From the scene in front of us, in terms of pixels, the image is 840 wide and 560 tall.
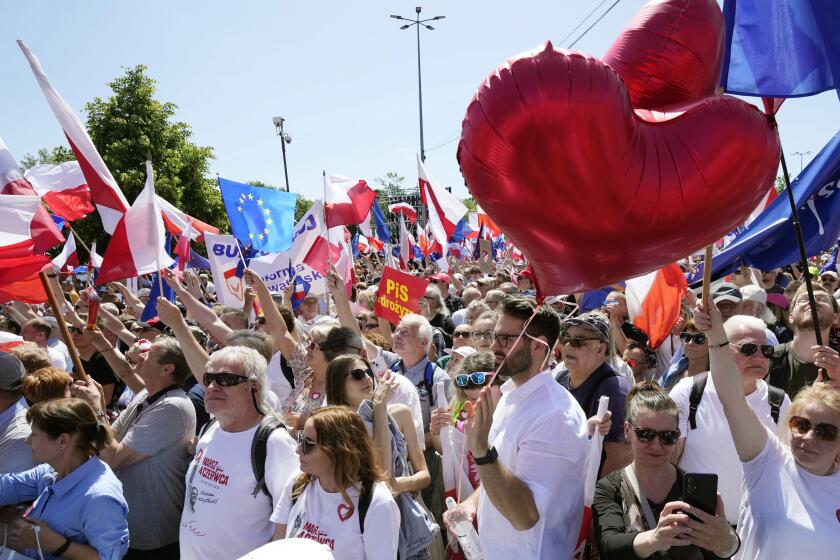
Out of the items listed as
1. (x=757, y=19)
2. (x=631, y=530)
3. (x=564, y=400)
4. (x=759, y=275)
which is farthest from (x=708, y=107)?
(x=759, y=275)

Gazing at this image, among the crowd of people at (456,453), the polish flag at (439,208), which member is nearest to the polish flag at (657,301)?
the crowd of people at (456,453)

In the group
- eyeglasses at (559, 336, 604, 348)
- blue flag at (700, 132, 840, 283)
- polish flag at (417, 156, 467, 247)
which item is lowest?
polish flag at (417, 156, 467, 247)

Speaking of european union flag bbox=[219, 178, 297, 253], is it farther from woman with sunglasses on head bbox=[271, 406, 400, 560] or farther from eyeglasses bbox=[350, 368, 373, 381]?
woman with sunglasses on head bbox=[271, 406, 400, 560]

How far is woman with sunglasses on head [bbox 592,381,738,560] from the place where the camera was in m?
2.49

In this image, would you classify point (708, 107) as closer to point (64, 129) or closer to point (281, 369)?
point (281, 369)

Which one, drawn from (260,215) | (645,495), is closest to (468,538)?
(645,495)

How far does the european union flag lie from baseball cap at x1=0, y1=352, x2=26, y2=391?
376 cm

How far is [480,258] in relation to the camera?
608 inches

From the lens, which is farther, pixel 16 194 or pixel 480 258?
pixel 480 258

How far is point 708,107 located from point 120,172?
2674 cm

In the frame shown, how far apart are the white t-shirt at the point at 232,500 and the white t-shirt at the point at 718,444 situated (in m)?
1.86

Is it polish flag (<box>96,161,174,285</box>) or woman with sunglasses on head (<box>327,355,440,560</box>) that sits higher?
polish flag (<box>96,161,174,285</box>)

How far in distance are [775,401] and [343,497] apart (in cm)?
212

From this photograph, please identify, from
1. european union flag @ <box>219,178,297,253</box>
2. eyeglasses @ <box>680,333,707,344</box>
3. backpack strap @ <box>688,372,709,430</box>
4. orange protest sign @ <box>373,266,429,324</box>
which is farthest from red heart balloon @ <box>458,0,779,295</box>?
european union flag @ <box>219,178,297,253</box>
